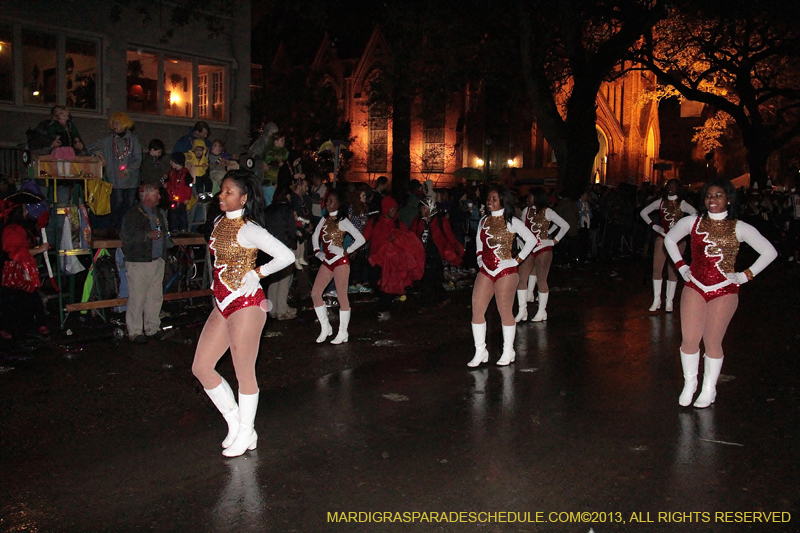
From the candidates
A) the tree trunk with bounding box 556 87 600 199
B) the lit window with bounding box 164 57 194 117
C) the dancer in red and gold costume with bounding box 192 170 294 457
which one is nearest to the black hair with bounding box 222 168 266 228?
the dancer in red and gold costume with bounding box 192 170 294 457

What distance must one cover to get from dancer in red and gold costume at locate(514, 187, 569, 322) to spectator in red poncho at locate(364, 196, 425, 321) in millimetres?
1807

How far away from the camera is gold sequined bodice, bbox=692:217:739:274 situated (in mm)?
6703

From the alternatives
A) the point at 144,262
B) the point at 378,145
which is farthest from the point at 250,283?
the point at 378,145

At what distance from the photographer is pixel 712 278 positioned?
6652 millimetres

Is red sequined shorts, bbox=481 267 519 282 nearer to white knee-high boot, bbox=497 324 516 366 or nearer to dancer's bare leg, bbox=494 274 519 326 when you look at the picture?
dancer's bare leg, bbox=494 274 519 326

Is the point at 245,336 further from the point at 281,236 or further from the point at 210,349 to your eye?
the point at 281,236

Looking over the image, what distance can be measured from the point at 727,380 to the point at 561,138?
14.7m

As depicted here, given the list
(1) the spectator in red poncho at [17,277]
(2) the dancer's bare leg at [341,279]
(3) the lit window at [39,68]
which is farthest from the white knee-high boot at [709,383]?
(3) the lit window at [39,68]

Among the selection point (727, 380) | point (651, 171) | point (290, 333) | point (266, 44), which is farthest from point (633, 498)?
point (651, 171)

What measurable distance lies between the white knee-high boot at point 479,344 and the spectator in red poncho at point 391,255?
3459 mm

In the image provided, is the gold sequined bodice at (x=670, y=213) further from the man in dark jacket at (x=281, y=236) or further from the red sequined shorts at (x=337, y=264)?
the man in dark jacket at (x=281, y=236)

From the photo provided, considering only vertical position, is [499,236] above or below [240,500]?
above

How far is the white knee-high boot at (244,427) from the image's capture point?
555 cm

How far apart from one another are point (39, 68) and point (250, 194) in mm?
13386
